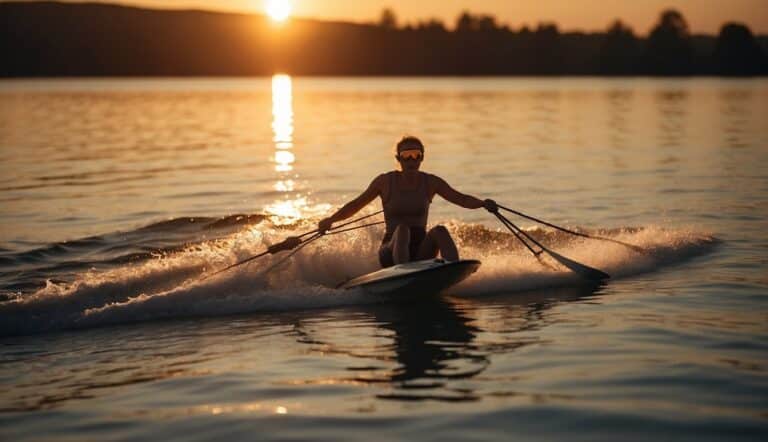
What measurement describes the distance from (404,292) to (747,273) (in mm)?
4539

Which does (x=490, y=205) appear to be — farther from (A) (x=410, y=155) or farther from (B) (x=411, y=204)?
(A) (x=410, y=155)

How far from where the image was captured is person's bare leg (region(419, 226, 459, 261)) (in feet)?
38.9

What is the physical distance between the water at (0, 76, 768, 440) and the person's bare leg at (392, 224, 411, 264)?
573 millimetres

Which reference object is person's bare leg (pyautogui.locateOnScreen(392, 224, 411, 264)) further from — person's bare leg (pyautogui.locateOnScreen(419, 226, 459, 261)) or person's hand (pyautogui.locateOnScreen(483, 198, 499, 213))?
person's hand (pyautogui.locateOnScreen(483, 198, 499, 213))

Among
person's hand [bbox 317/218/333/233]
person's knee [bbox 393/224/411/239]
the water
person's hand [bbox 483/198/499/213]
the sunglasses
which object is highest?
the sunglasses

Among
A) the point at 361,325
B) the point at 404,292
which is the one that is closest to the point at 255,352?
Answer: the point at 361,325

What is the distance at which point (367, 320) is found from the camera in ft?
37.2

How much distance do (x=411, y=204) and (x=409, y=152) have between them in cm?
63

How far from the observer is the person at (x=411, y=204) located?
11930 mm

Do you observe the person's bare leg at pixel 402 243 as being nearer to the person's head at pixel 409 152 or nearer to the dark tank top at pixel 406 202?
the dark tank top at pixel 406 202

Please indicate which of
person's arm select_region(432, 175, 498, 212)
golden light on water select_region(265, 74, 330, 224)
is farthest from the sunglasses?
A: golden light on water select_region(265, 74, 330, 224)

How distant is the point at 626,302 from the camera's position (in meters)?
11.8

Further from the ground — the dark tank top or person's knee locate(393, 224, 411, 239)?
the dark tank top

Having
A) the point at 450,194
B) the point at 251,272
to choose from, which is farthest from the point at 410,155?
the point at 251,272
